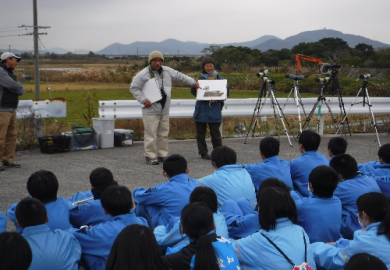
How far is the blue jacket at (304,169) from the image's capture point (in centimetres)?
583

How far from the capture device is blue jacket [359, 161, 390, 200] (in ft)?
17.7

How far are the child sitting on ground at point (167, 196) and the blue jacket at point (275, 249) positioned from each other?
134 cm

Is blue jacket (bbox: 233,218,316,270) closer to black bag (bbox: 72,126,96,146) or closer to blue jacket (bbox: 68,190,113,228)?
blue jacket (bbox: 68,190,113,228)

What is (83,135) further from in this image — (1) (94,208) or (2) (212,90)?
(1) (94,208)

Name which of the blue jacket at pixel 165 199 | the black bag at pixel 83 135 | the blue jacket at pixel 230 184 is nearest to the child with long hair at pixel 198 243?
the blue jacket at pixel 165 199

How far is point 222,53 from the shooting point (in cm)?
4531

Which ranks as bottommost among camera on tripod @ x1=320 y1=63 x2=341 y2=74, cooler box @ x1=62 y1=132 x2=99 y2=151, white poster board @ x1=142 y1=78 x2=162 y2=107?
cooler box @ x1=62 y1=132 x2=99 y2=151

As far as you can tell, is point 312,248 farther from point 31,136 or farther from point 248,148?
point 31,136

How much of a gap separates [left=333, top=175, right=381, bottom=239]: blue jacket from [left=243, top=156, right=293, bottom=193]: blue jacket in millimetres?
831

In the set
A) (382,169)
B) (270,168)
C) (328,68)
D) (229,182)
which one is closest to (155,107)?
(270,168)

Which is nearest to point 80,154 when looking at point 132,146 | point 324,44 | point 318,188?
point 132,146

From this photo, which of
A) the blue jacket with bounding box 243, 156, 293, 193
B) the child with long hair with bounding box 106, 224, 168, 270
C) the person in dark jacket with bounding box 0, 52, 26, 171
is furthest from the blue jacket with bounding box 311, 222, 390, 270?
the person in dark jacket with bounding box 0, 52, 26, 171

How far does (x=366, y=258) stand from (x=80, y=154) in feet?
25.1

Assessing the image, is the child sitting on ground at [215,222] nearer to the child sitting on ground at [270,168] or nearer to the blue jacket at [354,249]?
the blue jacket at [354,249]
